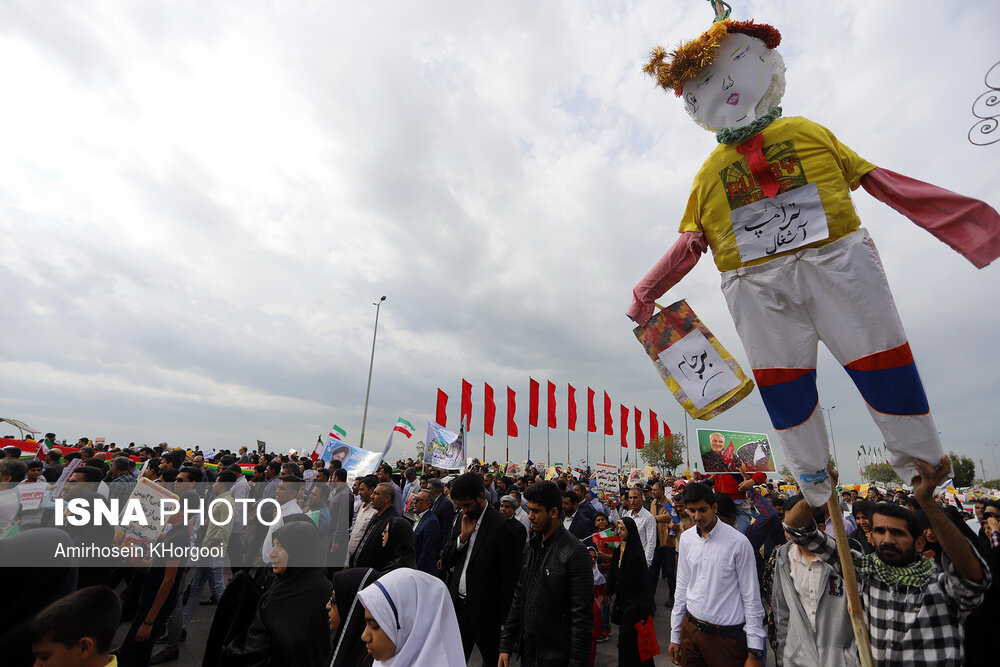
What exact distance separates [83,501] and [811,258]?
675cm

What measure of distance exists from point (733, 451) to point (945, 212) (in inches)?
280

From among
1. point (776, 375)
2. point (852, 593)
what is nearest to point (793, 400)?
point (776, 375)

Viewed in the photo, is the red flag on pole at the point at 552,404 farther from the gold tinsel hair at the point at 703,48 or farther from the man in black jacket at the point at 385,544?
the gold tinsel hair at the point at 703,48

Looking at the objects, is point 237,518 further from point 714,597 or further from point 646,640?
point 714,597

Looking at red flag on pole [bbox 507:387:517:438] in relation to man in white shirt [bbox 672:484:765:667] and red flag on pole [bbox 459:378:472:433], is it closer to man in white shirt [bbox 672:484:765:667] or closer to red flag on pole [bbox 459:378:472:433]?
red flag on pole [bbox 459:378:472:433]

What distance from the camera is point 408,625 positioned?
245 cm

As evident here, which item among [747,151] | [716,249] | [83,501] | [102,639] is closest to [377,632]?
[102,639]

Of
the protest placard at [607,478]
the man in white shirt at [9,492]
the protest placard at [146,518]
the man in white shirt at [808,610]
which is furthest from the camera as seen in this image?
the protest placard at [607,478]

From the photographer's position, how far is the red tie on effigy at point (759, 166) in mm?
2451

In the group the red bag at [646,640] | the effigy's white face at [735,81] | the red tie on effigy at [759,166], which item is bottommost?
the red bag at [646,640]

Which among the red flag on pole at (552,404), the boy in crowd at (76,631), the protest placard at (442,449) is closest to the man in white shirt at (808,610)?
the boy in crowd at (76,631)

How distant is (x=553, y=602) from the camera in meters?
3.76

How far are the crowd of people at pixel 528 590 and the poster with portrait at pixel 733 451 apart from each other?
1.85m

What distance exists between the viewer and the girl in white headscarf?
239 centimetres
